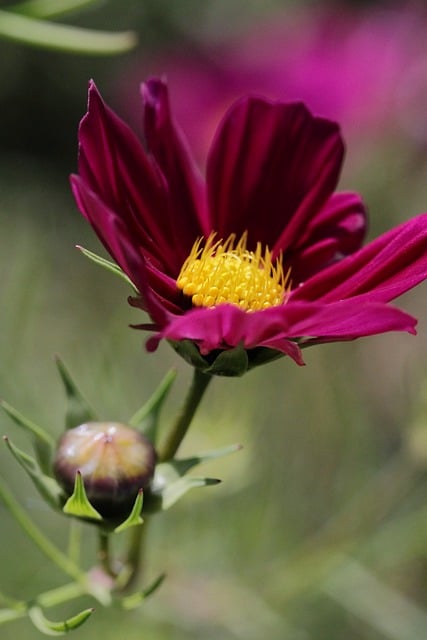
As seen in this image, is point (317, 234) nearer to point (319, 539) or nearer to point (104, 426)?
point (104, 426)

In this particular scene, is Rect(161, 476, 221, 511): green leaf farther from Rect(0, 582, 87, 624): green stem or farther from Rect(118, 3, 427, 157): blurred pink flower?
Rect(118, 3, 427, 157): blurred pink flower

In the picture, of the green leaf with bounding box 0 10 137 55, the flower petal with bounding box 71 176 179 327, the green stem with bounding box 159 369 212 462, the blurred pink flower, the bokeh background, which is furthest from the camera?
the blurred pink flower

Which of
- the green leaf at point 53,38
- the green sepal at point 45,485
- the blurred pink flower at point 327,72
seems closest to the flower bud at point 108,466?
the green sepal at point 45,485

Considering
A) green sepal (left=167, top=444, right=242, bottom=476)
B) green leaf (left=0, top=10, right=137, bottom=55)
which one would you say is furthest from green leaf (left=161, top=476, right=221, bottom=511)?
green leaf (left=0, top=10, right=137, bottom=55)

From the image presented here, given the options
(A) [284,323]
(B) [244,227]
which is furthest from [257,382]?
(A) [284,323]

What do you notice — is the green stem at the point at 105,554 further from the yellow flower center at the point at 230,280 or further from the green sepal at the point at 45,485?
the yellow flower center at the point at 230,280

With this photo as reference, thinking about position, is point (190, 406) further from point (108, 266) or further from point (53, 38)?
point (53, 38)

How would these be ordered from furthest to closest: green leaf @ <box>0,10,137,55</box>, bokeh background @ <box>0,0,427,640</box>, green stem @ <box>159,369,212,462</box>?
bokeh background @ <box>0,0,427,640</box> < green leaf @ <box>0,10,137,55</box> < green stem @ <box>159,369,212,462</box>

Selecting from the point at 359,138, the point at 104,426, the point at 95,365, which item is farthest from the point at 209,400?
the point at 104,426
